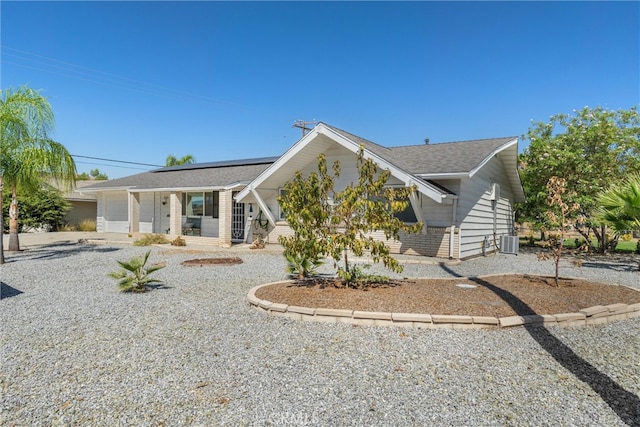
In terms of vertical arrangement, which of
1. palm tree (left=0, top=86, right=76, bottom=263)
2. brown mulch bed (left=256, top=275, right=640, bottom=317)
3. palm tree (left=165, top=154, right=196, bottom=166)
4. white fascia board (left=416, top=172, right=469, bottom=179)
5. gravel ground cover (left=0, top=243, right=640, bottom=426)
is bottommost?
gravel ground cover (left=0, top=243, right=640, bottom=426)

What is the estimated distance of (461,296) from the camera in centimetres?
643

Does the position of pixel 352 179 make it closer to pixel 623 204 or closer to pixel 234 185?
pixel 234 185

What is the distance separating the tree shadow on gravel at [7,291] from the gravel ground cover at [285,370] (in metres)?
0.65

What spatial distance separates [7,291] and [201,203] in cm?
1219

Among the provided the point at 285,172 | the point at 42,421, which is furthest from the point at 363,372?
the point at 285,172

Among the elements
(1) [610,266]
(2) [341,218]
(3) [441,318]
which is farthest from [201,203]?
(1) [610,266]

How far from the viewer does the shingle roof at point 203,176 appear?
18375mm

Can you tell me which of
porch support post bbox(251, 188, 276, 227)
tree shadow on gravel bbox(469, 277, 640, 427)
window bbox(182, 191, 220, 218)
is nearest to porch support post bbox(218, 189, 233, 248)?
porch support post bbox(251, 188, 276, 227)

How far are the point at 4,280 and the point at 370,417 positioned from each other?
942cm

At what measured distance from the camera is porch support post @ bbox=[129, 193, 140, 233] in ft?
66.0

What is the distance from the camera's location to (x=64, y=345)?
4457 mm

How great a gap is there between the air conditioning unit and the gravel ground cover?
35.3 ft

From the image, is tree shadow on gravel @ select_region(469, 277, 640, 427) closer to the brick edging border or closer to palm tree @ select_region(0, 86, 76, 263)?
the brick edging border

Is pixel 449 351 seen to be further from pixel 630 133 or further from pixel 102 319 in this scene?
pixel 630 133
